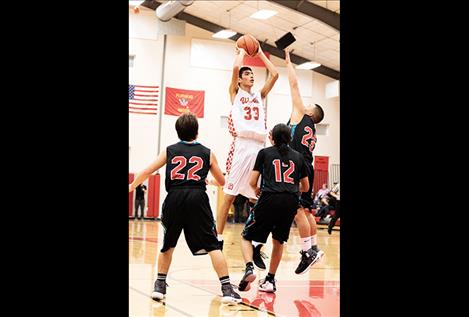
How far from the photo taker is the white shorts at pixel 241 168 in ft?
18.1

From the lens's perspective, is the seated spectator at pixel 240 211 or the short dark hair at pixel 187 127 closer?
the short dark hair at pixel 187 127

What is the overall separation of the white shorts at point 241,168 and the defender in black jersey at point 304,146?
45 cm

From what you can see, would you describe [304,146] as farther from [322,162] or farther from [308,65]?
[322,162]

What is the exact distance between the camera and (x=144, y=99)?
19484 mm

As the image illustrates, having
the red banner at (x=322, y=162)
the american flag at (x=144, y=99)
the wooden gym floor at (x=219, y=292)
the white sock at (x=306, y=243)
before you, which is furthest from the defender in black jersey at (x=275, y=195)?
the red banner at (x=322, y=162)

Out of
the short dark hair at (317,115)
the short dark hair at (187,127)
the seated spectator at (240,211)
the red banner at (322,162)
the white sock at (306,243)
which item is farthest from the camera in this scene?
the red banner at (322,162)

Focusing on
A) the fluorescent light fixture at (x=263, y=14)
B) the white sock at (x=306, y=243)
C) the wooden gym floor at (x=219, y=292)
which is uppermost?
the fluorescent light fixture at (x=263, y=14)

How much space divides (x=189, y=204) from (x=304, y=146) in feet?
6.01

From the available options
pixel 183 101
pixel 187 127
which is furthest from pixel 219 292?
pixel 183 101

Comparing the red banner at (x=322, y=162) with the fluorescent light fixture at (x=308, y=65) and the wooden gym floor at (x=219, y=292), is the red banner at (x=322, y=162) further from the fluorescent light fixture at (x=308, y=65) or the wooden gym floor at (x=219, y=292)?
the wooden gym floor at (x=219, y=292)

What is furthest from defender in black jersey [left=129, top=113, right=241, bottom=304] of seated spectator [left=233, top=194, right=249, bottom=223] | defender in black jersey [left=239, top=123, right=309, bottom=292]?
Answer: seated spectator [left=233, top=194, right=249, bottom=223]

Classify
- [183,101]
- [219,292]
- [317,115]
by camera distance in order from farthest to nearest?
[183,101]
[317,115]
[219,292]

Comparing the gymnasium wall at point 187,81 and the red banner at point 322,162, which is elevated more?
the gymnasium wall at point 187,81

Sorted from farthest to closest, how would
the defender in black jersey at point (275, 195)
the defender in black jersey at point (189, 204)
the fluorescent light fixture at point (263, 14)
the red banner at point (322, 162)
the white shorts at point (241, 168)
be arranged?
the red banner at point (322, 162), the fluorescent light fixture at point (263, 14), the white shorts at point (241, 168), the defender in black jersey at point (275, 195), the defender in black jersey at point (189, 204)
